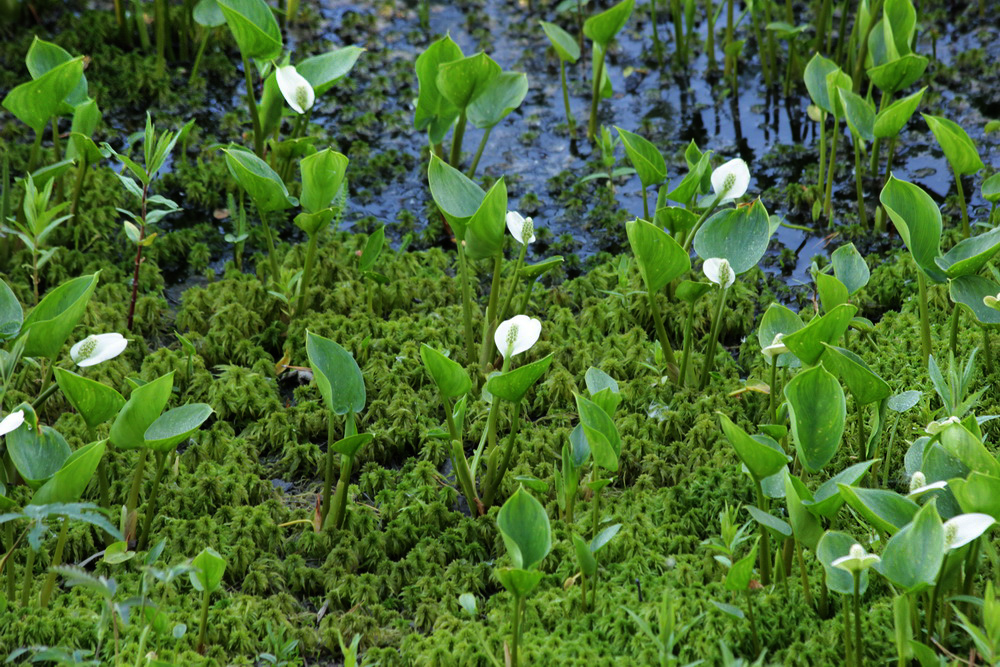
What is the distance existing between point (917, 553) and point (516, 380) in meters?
0.76

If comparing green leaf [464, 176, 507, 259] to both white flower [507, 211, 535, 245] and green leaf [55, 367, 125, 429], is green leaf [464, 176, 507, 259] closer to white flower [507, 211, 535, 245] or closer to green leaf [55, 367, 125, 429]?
white flower [507, 211, 535, 245]

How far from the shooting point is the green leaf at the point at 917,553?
1249mm

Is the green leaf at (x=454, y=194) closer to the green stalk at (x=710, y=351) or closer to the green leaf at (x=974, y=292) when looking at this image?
the green stalk at (x=710, y=351)

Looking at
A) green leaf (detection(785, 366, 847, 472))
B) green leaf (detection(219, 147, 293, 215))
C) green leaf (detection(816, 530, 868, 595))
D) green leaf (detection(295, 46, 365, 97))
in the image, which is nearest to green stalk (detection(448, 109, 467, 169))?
green leaf (detection(295, 46, 365, 97))

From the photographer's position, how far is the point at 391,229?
9.75 feet

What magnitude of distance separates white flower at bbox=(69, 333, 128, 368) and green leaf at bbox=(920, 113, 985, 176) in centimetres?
184

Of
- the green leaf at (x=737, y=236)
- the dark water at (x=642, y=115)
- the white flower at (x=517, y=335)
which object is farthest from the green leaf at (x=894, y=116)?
the white flower at (x=517, y=335)

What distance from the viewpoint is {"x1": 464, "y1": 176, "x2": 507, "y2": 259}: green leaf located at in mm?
2031

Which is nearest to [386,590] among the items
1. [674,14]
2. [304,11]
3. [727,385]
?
[727,385]

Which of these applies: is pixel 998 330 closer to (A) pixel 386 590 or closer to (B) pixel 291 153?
(A) pixel 386 590

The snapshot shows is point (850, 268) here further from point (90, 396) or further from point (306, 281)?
point (90, 396)

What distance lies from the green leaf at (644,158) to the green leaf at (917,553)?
128 cm

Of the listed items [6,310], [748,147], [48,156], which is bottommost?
[748,147]

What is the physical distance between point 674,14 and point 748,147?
637 mm
